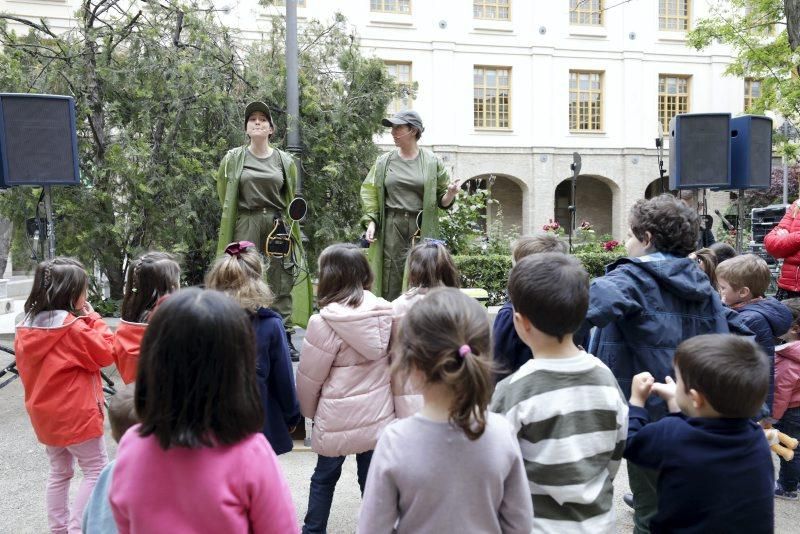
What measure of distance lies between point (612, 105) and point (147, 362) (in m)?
23.2

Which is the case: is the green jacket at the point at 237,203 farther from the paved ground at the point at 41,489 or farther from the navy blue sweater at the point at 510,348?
the navy blue sweater at the point at 510,348

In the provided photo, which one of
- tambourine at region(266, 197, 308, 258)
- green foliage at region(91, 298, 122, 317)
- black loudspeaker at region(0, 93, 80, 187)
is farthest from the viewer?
green foliage at region(91, 298, 122, 317)

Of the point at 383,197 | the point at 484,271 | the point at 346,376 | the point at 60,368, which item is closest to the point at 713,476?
the point at 346,376

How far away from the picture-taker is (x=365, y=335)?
8.64 ft

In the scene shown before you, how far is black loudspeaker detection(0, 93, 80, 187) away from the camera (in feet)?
16.5

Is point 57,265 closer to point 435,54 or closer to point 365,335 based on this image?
point 365,335

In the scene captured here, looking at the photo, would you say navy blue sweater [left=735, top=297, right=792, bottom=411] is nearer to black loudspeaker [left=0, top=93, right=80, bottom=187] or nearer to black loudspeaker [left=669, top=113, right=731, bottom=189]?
black loudspeaker [left=669, top=113, right=731, bottom=189]

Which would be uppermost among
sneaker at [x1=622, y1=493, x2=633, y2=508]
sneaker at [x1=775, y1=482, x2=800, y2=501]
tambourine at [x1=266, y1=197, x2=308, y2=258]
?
tambourine at [x1=266, y1=197, x2=308, y2=258]

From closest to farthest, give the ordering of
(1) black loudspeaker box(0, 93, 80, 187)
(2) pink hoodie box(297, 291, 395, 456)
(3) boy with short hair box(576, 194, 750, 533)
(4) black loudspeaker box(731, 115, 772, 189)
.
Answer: (3) boy with short hair box(576, 194, 750, 533) < (2) pink hoodie box(297, 291, 395, 456) < (1) black loudspeaker box(0, 93, 80, 187) < (4) black loudspeaker box(731, 115, 772, 189)

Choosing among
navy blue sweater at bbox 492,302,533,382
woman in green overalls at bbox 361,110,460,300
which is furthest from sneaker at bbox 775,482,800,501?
woman in green overalls at bbox 361,110,460,300

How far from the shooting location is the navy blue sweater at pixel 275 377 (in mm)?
2576

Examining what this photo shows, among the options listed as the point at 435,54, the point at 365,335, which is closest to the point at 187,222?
the point at 365,335

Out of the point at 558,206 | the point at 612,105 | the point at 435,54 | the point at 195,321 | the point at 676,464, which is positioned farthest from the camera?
the point at 558,206

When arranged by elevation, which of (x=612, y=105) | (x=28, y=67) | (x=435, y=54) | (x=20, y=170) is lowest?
(x=20, y=170)
